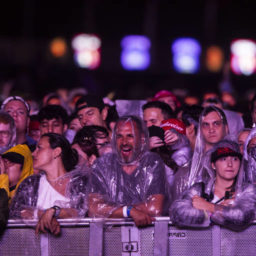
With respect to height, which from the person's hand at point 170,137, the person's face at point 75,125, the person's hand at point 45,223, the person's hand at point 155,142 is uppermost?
the person's face at point 75,125

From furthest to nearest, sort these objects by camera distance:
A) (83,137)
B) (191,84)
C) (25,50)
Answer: (25,50)
(191,84)
(83,137)

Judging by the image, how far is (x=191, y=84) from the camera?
1964cm

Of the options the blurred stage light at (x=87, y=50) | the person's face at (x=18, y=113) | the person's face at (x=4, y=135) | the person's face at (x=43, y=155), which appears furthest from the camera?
the blurred stage light at (x=87, y=50)

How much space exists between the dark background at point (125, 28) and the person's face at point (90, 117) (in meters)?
13.3

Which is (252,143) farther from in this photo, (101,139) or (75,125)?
(75,125)

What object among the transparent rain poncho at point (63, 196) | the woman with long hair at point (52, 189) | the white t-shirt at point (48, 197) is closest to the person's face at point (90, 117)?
the woman with long hair at point (52, 189)

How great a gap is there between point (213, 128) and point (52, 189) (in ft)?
5.23

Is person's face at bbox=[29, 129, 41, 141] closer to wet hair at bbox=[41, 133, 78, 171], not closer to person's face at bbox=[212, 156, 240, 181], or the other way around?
wet hair at bbox=[41, 133, 78, 171]

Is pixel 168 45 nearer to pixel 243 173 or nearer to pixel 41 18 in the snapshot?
pixel 41 18

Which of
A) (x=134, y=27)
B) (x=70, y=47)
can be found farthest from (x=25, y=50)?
(x=134, y=27)

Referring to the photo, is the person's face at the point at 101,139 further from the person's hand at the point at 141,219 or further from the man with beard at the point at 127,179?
the person's hand at the point at 141,219

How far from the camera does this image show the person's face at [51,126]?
6.29 meters

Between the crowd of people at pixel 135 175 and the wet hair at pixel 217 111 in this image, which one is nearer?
the crowd of people at pixel 135 175

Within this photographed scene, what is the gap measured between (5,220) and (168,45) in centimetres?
1949
